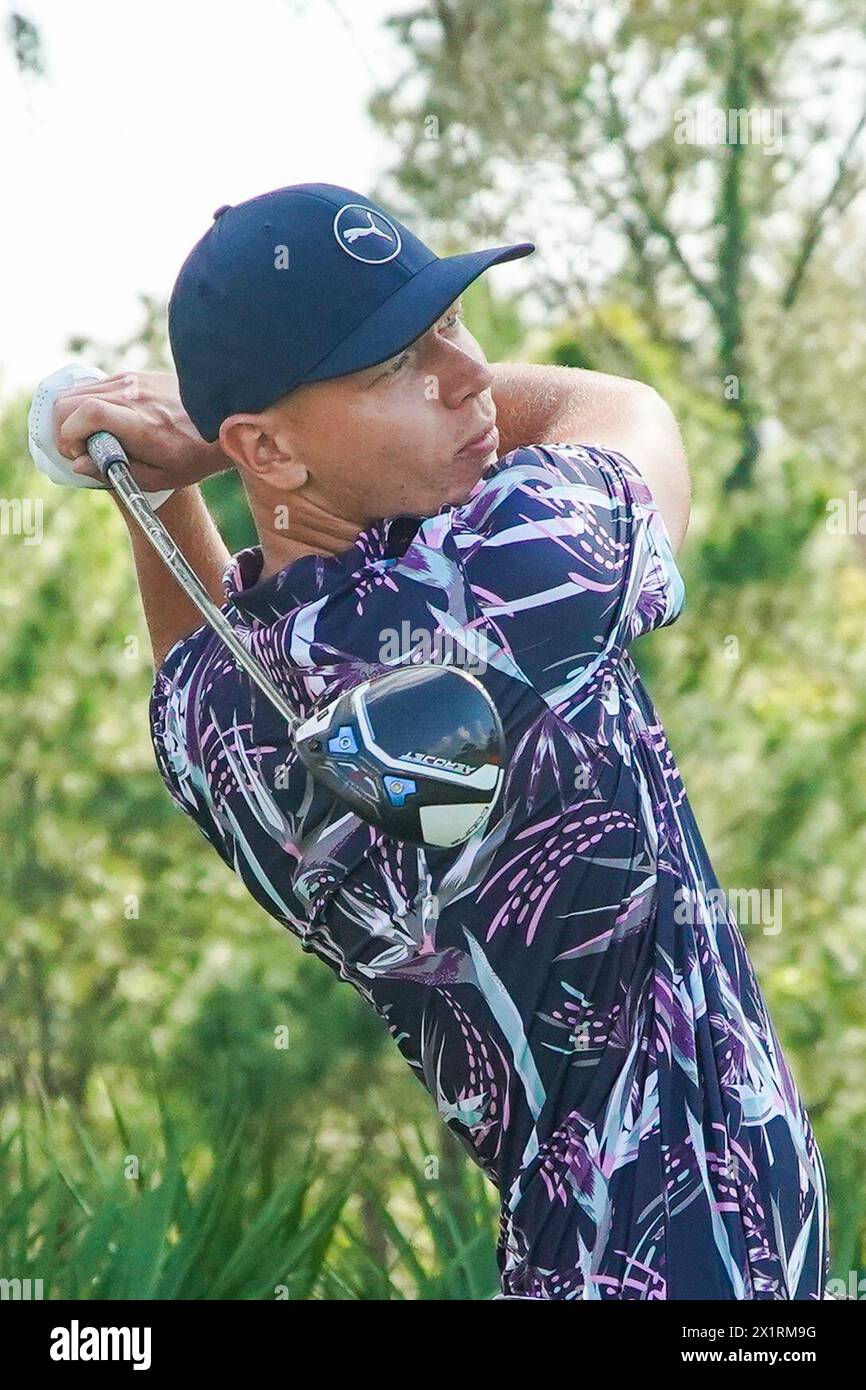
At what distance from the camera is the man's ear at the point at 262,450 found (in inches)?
57.3

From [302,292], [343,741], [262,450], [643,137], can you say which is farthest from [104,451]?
[643,137]

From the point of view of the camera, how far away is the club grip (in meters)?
1.54

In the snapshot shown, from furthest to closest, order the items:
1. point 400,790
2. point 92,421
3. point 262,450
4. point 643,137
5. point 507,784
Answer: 1. point 643,137
2. point 92,421
3. point 262,450
4. point 507,784
5. point 400,790

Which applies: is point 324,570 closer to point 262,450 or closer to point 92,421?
point 262,450

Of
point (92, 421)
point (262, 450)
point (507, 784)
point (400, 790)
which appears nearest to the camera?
point (400, 790)

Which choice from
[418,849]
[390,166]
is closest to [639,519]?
[418,849]

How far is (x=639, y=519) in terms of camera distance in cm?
140

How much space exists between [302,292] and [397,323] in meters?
0.08

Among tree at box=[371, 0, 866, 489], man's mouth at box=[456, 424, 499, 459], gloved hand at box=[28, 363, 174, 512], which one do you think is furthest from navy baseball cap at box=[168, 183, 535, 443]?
tree at box=[371, 0, 866, 489]

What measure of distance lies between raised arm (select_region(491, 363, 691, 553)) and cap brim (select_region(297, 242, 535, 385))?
0.66 feet

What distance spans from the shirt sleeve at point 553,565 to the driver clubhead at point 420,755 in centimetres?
11

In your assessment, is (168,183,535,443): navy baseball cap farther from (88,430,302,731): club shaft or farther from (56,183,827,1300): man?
(88,430,302,731): club shaft

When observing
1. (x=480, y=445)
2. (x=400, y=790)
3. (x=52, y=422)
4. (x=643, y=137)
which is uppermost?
(x=643, y=137)

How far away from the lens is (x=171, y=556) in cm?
149
